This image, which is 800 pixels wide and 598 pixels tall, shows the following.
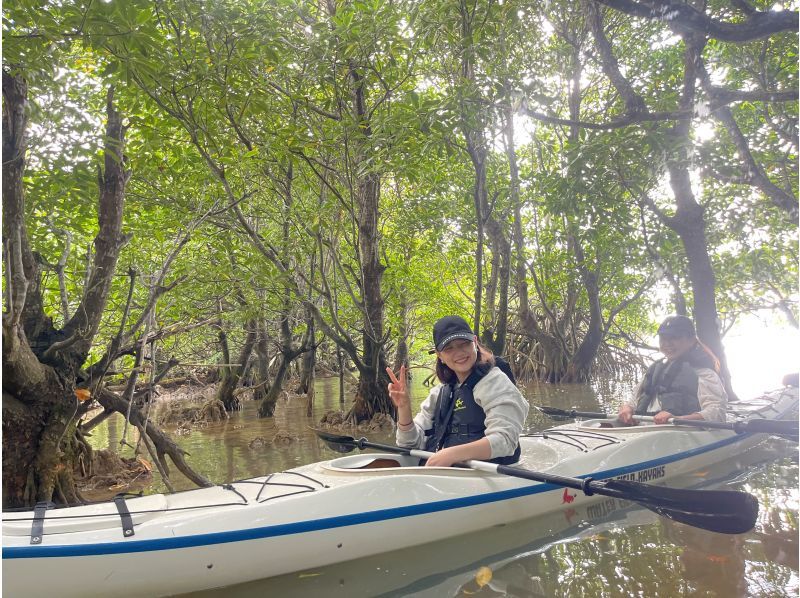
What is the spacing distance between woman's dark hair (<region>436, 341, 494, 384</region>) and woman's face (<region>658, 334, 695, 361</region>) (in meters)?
2.05

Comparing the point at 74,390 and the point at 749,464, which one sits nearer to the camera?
the point at 74,390

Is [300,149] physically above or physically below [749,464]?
above

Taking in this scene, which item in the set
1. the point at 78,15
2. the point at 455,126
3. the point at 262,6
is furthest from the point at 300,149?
the point at 78,15

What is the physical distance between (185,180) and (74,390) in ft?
11.4

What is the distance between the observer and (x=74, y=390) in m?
3.59

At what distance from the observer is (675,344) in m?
4.56

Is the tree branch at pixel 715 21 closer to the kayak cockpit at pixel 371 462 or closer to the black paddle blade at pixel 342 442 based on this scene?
the kayak cockpit at pixel 371 462

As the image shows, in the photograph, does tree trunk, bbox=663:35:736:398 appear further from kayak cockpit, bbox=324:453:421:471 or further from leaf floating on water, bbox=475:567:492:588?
leaf floating on water, bbox=475:567:492:588

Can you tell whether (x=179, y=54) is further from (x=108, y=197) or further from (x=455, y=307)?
(x=455, y=307)

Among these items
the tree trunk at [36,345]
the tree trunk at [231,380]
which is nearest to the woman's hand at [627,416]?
the tree trunk at [36,345]

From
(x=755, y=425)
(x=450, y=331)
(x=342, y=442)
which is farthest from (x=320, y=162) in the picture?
(x=755, y=425)

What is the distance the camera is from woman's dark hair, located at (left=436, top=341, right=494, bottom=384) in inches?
131

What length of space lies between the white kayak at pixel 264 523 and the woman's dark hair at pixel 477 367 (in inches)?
24.0

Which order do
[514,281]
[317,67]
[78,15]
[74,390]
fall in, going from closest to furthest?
1. [78,15]
2. [74,390]
3. [317,67]
4. [514,281]
